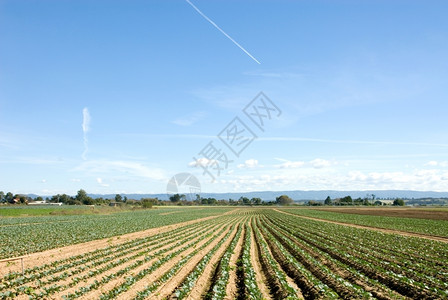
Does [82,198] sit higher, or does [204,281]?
[82,198]

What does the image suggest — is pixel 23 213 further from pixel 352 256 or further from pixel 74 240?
pixel 352 256

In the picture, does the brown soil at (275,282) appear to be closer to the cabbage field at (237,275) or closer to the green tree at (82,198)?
the cabbage field at (237,275)

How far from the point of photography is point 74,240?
2753 cm

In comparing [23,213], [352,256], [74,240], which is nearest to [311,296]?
[352,256]

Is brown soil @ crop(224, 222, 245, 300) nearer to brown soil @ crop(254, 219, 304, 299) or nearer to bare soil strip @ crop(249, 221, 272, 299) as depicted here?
bare soil strip @ crop(249, 221, 272, 299)

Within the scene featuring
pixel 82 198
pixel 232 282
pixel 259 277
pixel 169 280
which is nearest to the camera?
pixel 232 282

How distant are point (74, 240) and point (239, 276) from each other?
19.1m

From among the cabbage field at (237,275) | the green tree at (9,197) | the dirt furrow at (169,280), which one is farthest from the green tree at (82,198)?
the dirt furrow at (169,280)

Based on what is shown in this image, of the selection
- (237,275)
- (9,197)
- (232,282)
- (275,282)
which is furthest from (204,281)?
(9,197)

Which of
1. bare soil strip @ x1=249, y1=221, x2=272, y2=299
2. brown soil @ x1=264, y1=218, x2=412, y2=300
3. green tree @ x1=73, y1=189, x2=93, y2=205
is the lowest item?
bare soil strip @ x1=249, y1=221, x2=272, y2=299

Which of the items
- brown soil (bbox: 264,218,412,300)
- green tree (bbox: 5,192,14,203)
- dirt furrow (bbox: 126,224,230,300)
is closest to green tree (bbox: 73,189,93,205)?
green tree (bbox: 5,192,14,203)

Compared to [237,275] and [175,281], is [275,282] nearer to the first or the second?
[237,275]

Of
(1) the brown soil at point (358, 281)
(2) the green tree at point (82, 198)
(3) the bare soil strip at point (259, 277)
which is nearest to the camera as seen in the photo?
(1) the brown soil at point (358, 281)

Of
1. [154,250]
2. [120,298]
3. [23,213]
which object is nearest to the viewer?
[120,298]
